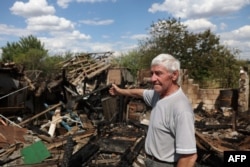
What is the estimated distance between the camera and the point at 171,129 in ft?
9.18

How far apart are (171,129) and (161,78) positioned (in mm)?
441

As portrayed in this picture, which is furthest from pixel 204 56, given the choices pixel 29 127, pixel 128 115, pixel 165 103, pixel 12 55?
pixel 12 55

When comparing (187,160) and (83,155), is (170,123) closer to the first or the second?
(187,160)

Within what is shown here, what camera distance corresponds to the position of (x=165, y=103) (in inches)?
114

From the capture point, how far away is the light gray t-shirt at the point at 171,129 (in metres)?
2.67

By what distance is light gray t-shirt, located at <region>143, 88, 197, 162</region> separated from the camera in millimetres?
2670

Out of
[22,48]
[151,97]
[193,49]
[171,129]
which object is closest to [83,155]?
[151,97]

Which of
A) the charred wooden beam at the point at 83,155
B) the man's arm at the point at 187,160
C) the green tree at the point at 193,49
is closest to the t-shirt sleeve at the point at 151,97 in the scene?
the man's arm at the point at 187,160

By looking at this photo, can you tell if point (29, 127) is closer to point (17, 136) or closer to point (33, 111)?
point (17, 136)

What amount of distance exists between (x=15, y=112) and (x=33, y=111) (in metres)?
1.38

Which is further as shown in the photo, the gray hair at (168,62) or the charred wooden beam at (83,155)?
the charred wooden beam at (83,155)

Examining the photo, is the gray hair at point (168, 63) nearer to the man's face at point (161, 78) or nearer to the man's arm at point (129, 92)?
the man's face at point (161, 78)

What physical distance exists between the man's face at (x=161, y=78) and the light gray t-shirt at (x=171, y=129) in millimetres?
→ 88

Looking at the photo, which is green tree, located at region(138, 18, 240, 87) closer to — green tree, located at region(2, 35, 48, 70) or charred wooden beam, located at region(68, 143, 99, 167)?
charred wooden beam, located at region(68, 143, 99, 167)
